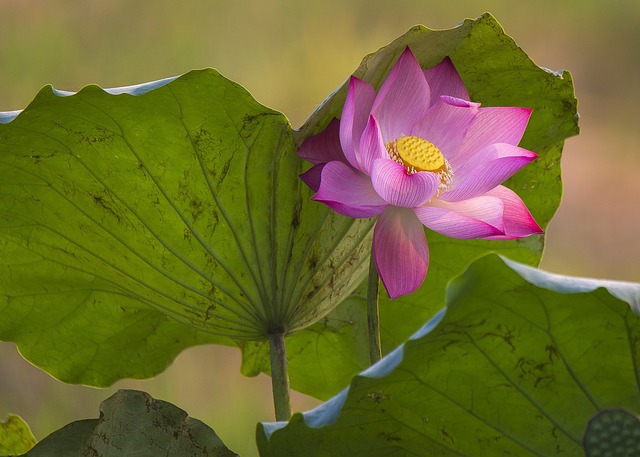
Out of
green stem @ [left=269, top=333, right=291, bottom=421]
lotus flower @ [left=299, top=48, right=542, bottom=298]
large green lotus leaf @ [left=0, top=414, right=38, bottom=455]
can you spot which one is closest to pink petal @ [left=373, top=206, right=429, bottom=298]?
lotus flower @ [left=299, top=48, right=542, bottom=298]

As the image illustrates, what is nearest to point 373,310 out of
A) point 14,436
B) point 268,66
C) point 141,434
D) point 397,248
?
point 397,248

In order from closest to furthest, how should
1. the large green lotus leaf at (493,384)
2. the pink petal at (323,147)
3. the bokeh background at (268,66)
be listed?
1. the large green lotus leaf at (493,384)
2. the pink petal at (323,147)
3. the bokeh background at (268,66)

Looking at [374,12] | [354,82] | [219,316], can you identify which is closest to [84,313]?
[219,316]

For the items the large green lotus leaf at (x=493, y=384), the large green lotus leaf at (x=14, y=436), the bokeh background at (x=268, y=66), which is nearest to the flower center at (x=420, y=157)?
the large green lotus leaf at (x=493, y=384)

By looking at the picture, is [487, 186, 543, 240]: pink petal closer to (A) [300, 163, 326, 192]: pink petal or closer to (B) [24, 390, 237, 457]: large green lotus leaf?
(A) [300, 163, 326, 192]: pink petal

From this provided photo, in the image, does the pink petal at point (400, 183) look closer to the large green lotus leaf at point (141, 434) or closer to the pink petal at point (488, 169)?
the pink petal at point (488, 169)

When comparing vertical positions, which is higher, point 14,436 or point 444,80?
point 444,80

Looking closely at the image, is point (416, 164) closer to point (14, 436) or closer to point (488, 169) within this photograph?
point (488, 169)
